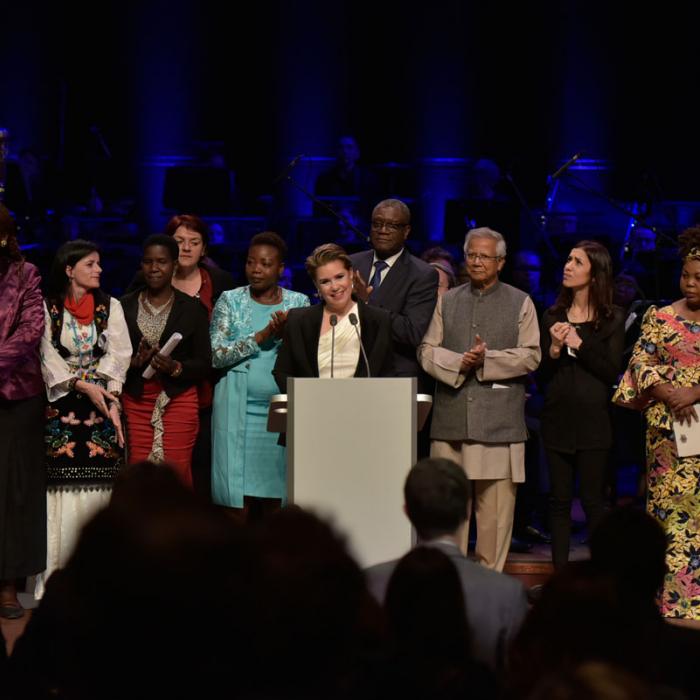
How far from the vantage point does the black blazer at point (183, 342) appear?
18.2 ft

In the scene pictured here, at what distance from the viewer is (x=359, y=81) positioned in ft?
36.7

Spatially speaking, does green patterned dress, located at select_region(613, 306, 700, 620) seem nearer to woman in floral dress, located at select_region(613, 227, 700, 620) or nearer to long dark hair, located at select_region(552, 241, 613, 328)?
woman in floral dress, located at select_region(613, 227, 700, 620)

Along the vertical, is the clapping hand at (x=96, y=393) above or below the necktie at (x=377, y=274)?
below

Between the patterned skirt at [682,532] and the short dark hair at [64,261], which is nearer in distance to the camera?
the patterned skirt at [682,532]

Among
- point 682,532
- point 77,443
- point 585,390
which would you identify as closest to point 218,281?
point 77,443

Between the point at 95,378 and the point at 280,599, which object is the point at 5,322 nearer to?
the point at 95,378

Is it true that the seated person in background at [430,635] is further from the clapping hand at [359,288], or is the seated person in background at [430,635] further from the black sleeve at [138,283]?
the black sleeve at [138,283]

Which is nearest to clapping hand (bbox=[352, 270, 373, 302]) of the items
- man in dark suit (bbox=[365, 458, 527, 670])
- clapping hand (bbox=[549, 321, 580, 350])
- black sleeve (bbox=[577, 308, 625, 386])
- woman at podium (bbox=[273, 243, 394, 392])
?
woman at podium (bbox=[273, 243, 394, 392])

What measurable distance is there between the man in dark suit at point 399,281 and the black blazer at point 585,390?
63 cm

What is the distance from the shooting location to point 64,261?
5.34 meters

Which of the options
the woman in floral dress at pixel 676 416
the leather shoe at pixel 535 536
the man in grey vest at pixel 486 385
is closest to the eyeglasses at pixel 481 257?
the man in grey vest at pixel 486 385

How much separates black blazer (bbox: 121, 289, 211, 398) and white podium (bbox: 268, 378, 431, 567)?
1.09m

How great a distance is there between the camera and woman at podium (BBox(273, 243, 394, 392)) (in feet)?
16.5

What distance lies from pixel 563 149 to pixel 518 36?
111 centimetres
